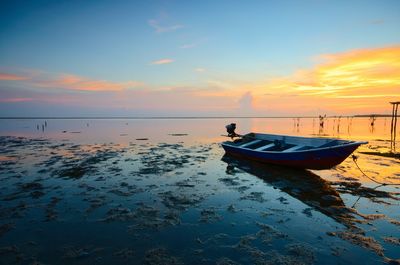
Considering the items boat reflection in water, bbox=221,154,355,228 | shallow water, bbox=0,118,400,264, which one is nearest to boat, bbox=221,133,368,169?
boat reflection in water, bbox=221,154,355,228

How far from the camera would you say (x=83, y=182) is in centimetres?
1291

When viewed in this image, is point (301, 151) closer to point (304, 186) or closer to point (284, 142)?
point (304, 186)

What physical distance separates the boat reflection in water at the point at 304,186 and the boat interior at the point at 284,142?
1576 millimetres

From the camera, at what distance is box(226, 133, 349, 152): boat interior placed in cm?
1567

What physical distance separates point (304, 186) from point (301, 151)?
2562mm

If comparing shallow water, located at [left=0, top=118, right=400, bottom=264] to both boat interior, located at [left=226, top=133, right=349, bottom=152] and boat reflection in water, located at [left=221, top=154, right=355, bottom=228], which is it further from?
boat interior, located at [left=226, top=133, right=349, bottom=152]

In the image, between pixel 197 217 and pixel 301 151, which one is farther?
pixel 301 151

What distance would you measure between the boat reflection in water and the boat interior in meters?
1.58

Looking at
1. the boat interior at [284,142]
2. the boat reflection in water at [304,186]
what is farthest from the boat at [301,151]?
the boat reflection in water at [304,186]

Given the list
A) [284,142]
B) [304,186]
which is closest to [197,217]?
[304,186]

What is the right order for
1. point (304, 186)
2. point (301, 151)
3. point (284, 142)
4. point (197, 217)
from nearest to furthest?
1. point (197, 217)
2. point (304, 186)
3. point (301, 151)
4. point (284, 142)

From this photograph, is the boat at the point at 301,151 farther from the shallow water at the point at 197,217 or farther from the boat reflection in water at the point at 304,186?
the shallow water at the point at 197,217

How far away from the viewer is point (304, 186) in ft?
40.8

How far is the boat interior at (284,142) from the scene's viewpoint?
15.7 m
